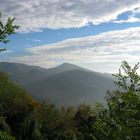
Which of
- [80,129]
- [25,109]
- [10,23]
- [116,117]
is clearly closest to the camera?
[10,23]

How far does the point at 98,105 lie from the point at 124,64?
256 centimetres

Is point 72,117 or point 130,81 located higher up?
point 130,81

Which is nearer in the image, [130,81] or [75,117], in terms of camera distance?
[130,81]

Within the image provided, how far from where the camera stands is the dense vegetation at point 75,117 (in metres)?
15.0

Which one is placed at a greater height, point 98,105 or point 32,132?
point 98,105

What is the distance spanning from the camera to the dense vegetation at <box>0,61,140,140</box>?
1496 centimetres

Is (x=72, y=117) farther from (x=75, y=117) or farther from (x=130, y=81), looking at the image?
(x=130, y=81)

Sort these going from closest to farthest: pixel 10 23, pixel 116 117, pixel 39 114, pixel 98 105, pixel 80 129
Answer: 1. pixel 10 23
2. pixel 116 117
3. pixel 98 105
4. pixel 80 129
5. pixel 39 114

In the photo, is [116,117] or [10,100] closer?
[116,117]

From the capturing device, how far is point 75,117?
78938mm

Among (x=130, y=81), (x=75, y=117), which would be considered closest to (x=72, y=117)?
(x=75, y=117)

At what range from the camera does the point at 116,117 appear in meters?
15.2

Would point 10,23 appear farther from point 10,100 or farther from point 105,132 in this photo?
point 10,100

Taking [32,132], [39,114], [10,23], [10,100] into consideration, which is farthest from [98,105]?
[10,100]
